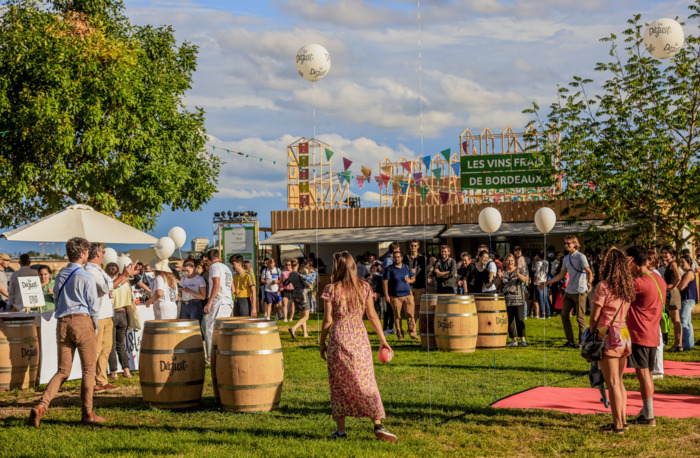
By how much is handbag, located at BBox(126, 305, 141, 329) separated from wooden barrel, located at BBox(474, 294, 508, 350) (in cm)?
513

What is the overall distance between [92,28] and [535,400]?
2036cm

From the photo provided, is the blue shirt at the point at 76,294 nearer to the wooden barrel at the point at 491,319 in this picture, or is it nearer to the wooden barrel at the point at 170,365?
the wooden barrel at the point at 170,365

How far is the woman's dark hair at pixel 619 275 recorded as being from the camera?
6270 mm

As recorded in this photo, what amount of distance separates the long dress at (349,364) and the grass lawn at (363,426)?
28cm

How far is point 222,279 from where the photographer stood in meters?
10.1

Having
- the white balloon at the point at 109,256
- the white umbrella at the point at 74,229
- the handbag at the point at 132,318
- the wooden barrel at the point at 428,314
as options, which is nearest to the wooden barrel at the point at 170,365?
the handbag at the point at 132,318

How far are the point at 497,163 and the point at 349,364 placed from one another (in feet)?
52.6

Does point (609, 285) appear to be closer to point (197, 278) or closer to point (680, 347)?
point (197, 278)

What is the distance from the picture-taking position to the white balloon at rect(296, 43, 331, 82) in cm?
1201

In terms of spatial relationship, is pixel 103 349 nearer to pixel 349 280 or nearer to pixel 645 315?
pixel 349 280

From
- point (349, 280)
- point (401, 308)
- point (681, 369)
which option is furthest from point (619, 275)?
point (401, 308)

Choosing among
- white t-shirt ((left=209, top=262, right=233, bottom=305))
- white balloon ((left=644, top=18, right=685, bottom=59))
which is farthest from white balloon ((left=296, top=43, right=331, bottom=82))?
white balloon ((left=644, top=18, right=685, bottom=59))

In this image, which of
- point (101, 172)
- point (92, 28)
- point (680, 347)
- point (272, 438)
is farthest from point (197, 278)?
point (92, 28)

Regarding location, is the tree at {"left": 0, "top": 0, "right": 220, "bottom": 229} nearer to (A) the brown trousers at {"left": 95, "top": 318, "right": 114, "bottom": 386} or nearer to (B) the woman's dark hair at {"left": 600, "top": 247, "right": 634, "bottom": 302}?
(A) the brown trousers at {"left": 95, "top": 318, "right": 114, "bottom": 386}
